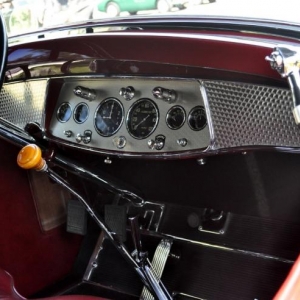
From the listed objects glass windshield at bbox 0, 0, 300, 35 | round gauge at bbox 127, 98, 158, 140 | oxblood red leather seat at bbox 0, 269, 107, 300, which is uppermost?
glass windshield at bbox 0, 0, 300, 35

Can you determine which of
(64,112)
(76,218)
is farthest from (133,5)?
(76,218)

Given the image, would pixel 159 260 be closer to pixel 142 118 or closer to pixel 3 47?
pixel 142 118

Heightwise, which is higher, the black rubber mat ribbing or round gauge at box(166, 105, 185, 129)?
round gauge at box(166, 105, 185, 129)

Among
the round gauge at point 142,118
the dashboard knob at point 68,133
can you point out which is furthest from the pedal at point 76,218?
the round gauge at point 142,118

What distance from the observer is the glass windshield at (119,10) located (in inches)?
69.6

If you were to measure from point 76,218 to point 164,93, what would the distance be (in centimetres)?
83

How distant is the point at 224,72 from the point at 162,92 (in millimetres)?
293

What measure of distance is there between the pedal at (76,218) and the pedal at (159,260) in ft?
1.12

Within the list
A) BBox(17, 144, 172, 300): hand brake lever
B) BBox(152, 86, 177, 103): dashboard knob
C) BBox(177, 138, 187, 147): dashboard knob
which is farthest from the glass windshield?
BBox(17, 144, 172, 300): hand brake lever

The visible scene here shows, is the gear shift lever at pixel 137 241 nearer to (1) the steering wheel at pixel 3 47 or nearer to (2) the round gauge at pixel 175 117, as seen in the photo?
(2) the round gauge at pixel 175 117

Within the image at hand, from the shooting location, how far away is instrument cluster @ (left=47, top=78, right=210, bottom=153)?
159 centimetres

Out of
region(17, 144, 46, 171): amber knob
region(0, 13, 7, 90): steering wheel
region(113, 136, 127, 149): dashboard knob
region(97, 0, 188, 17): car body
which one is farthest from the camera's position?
region(97, 0, 188, 17): car body

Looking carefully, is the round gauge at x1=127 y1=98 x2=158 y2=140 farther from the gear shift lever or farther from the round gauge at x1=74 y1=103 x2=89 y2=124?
the gear shift lever

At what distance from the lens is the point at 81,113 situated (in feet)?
6.20
